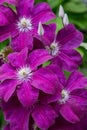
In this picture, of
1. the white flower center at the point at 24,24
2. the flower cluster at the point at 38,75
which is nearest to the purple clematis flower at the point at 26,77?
the flower cluster at the point at 38,75

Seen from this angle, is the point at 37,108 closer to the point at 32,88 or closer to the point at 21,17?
the point at 32,88

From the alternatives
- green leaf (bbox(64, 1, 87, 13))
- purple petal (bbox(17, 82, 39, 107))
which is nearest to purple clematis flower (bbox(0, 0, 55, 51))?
purple petal (bbox(17, 82, 39, 107))

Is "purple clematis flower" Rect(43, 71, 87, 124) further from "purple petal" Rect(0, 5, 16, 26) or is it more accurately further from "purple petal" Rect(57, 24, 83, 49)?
"purple petal" Rect(0, 5, 16, 26)

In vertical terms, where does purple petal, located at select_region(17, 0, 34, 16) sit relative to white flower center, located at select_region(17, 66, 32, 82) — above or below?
above

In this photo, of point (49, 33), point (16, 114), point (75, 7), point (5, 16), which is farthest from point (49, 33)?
point (75, 7)

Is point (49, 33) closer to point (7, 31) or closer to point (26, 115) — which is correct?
point (7, 31)
